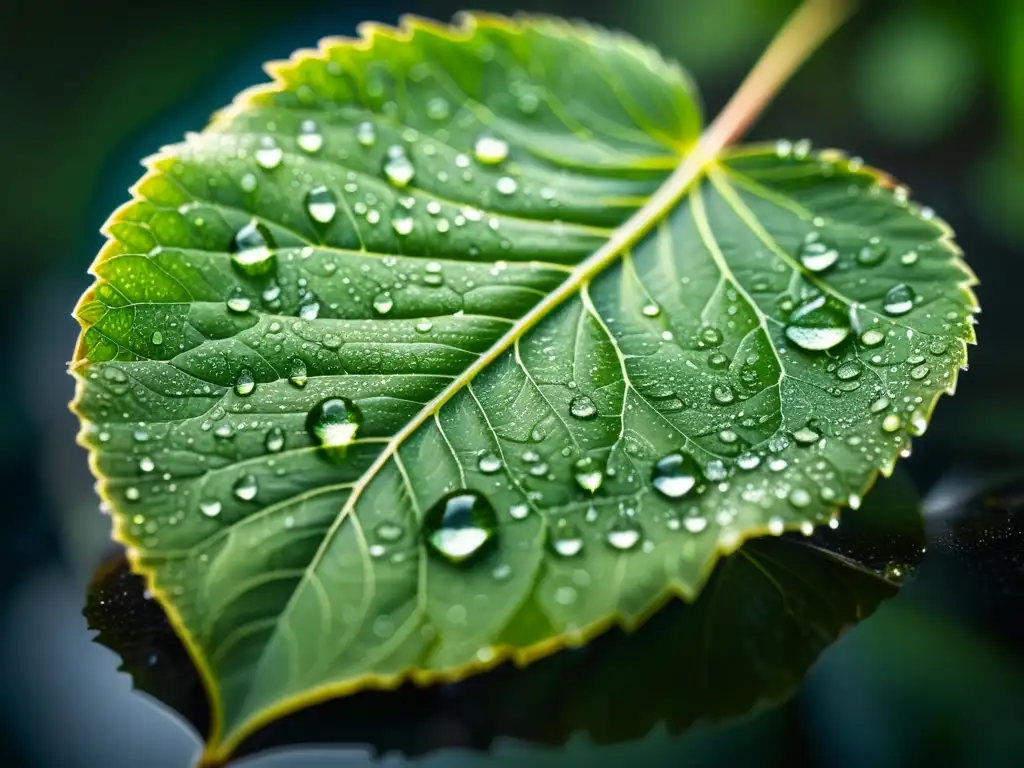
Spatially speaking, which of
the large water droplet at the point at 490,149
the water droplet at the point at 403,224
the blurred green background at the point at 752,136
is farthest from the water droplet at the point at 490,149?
the blurred green background at the point at 752,136

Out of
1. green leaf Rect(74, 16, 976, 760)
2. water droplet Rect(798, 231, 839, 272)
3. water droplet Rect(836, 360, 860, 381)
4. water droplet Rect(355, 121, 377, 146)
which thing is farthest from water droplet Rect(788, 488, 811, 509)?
water droplet Rect(355, 121, 377, 146)

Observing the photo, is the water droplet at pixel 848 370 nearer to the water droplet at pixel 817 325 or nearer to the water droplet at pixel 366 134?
the water droplet at pixel 817 325

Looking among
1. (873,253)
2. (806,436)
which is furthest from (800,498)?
(873,253)

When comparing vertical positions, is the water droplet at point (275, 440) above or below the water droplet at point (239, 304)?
below

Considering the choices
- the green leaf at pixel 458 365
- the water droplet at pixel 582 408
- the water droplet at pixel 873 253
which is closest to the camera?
the green leaf at pixel 458 365

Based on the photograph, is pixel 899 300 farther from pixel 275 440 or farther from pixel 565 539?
pixel 275 440

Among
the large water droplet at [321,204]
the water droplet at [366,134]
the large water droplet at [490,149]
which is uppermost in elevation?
the water droplet at [366,134]

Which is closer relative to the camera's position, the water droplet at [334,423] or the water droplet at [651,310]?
the water droplet at [334,423]
